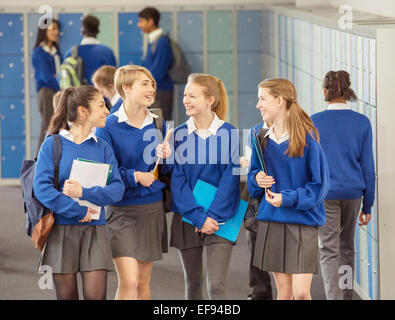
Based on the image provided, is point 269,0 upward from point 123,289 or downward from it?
upward

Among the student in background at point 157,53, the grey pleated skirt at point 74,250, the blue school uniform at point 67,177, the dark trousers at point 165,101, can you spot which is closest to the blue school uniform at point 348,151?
the blue school uniform at point 67,177

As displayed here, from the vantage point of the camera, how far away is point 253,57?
30.5ft

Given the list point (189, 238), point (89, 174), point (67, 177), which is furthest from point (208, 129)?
point (67, 177)

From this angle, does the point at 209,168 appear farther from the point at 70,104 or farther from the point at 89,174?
the point at 70,104

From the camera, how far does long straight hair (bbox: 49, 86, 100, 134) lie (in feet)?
12.6

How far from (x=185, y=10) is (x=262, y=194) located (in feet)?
18.2

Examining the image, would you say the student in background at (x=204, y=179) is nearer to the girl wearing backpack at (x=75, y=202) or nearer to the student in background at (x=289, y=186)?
the student in background at (x=289, y=186)

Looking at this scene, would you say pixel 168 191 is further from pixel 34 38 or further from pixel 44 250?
pixel 34 38

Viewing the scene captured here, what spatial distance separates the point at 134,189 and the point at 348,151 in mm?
1343

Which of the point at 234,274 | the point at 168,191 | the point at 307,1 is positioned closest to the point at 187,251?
the point at 168,191

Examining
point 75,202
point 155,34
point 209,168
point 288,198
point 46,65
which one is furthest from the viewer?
point 155,34

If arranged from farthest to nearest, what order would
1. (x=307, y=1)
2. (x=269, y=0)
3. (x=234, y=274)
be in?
(x=269, y=0) → (x=307, y=1) → (x=234, y=274)

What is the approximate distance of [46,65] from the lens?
8.55m

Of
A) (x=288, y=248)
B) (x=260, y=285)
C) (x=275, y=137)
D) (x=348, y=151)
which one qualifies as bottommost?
(x=260, y=285)
